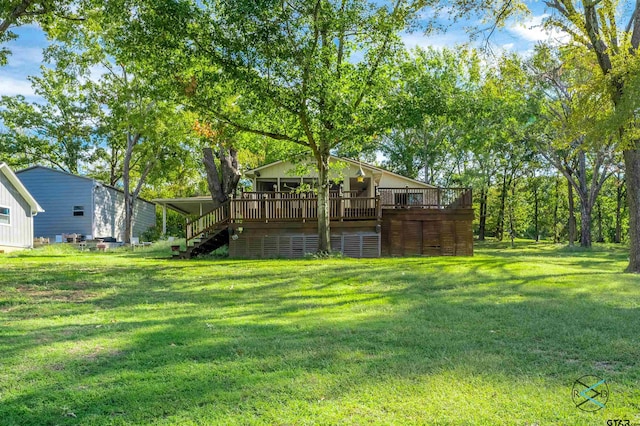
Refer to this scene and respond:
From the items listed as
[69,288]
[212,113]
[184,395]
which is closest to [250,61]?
[212,113]

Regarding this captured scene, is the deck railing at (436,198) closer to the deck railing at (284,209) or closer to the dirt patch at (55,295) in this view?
the deck railing at (284,209)

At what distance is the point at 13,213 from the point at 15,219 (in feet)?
1.13

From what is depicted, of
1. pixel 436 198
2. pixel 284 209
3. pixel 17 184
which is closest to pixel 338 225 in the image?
pixel 284 209

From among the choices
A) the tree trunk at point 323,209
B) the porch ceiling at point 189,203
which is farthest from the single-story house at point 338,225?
the porch ceiling at point 189,203

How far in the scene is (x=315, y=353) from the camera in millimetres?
4504

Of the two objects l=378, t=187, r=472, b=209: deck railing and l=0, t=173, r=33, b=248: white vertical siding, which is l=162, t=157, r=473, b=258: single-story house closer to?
l=378, t=187, r=472, b=209: deck railing

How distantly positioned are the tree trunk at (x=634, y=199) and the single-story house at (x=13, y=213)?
75.9ft

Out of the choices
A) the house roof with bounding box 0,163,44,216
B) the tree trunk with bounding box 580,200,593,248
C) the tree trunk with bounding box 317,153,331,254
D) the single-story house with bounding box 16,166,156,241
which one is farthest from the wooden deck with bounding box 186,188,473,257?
the tree trunk with bounding box 580,200,593,248

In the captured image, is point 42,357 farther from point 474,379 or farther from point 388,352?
point 474,379

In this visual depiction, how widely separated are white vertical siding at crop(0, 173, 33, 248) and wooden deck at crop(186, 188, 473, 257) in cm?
904

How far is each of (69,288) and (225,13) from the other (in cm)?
773

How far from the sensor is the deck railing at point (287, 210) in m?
17.6

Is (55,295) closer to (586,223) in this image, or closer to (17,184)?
(17,184)

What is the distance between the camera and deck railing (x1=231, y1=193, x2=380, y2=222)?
57.8 feet
